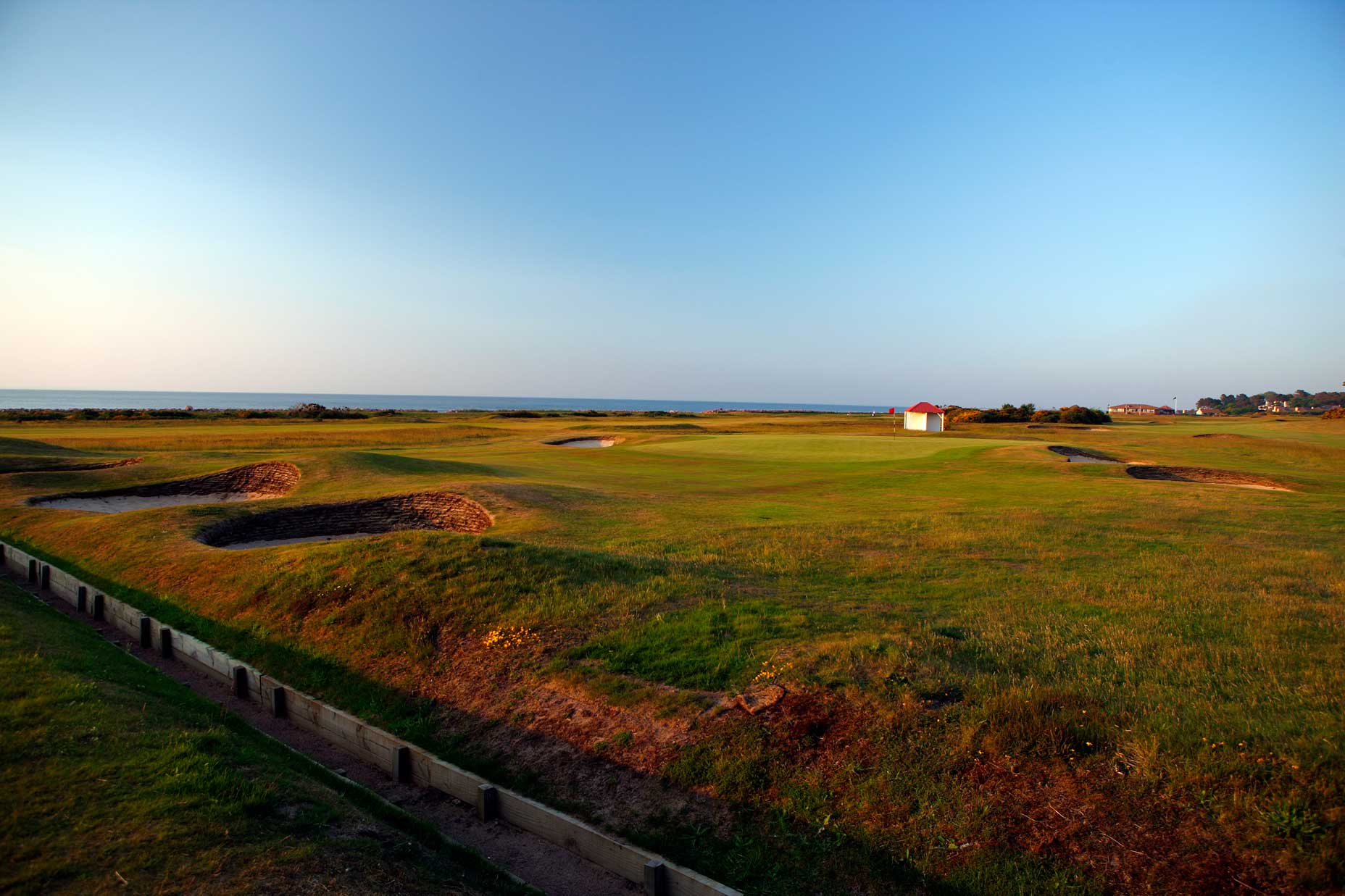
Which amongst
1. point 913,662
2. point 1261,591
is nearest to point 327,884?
point 913,662

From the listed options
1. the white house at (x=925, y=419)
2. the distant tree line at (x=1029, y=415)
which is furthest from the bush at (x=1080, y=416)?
the white house at (x=925, y=419)

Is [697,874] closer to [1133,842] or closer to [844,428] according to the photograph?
[1133,842]

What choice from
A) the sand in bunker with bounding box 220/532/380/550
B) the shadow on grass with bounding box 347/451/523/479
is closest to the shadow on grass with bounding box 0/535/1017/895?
the sand in bunker with bounding box 220/532/380/550

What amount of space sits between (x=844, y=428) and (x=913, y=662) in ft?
236

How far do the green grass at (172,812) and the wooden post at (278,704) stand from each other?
1153 millimetres

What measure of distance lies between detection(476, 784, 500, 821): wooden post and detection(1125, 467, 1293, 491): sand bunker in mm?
34843

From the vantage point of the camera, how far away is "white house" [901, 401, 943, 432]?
79.4m

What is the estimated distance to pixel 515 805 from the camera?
7.36 meters

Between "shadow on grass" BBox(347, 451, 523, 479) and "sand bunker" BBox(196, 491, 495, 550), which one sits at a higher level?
"shadow on grass" BBox(347, 451, 523, 479)

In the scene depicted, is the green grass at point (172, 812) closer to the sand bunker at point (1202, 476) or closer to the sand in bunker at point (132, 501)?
the sand in bunker at point (132, 501)

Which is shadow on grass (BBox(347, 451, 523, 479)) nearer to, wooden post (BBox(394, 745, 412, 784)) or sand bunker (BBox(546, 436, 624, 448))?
wooden post (BBox(394, 745, 412, 784))

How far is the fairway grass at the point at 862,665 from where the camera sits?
5.88m

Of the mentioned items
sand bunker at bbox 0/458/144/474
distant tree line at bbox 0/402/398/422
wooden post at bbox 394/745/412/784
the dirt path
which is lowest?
the dirt path

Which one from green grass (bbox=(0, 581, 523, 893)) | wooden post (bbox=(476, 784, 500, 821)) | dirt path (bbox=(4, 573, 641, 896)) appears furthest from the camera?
wooden post (bbox=(476, 784, 500, 821))
